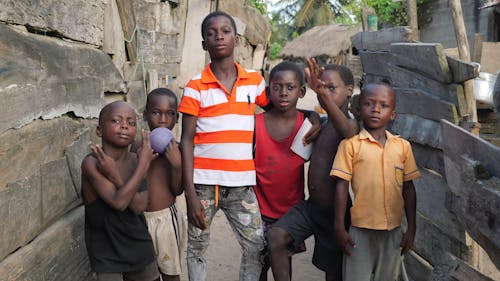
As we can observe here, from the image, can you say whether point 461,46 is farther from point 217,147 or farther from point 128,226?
point 128,226

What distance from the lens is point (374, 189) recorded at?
249 cm

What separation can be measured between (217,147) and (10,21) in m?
1.14

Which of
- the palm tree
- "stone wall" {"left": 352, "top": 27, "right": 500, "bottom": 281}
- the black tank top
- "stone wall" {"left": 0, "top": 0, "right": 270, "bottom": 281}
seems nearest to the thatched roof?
the palm tree

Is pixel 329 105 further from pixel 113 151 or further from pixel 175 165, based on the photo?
pixel 113 151

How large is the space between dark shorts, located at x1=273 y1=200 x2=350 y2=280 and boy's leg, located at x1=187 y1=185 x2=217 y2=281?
1.22ft

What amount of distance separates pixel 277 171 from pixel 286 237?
0.36 m

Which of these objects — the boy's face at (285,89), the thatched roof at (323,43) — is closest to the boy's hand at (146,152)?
the boy's face at (285,89)

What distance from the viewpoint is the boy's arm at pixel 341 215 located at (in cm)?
249

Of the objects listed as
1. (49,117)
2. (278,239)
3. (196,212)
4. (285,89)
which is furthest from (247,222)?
(49,117)

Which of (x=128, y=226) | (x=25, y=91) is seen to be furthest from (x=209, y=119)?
(x=25, y=91)

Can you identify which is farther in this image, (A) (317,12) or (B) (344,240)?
(A) (317,12)

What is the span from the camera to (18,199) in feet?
6.98

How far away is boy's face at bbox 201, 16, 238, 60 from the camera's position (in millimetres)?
2645

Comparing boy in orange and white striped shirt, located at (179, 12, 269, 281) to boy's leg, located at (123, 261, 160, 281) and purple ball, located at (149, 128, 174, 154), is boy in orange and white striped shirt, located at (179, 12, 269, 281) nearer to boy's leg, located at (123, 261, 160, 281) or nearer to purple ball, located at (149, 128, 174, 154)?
purple ball, located at (149, 128, 174, 154)
